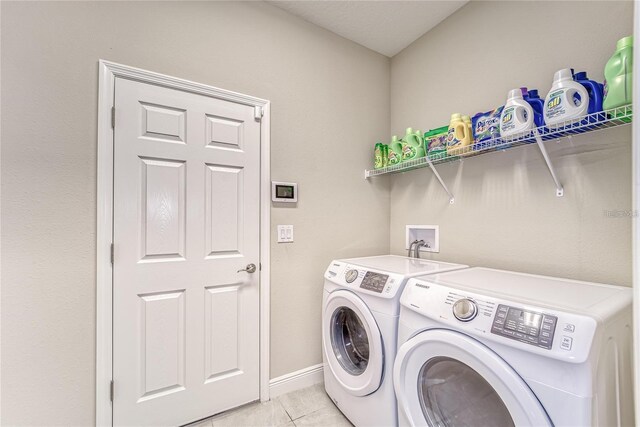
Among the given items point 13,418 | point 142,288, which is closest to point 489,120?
point 142,288

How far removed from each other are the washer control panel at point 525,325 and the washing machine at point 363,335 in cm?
45

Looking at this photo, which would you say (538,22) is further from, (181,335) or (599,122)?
(181,335)

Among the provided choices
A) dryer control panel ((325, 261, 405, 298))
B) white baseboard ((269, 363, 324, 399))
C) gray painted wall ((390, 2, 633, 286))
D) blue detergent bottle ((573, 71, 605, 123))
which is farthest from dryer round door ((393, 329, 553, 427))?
blue detergent bottle ((573, 71, 605, 123))

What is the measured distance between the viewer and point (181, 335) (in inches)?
61.6

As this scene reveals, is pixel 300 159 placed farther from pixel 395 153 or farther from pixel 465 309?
pixel 465 309

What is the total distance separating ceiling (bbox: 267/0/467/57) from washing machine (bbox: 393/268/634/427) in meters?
1.78

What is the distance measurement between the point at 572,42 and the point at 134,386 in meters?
2.80

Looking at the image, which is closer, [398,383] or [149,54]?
[398,383]

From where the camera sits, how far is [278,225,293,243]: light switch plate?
1.87 meters

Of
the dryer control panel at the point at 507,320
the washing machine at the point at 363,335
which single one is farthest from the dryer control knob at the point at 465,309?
the washing machine at the point at 363,335

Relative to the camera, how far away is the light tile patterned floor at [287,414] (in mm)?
1607

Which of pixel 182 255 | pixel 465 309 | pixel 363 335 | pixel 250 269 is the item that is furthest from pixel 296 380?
pixel 465 309

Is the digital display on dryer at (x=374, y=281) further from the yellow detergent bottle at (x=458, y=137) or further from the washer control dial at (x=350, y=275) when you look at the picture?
the yellow detergent bottle at (x=458, y=137)

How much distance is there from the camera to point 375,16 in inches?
76.6
